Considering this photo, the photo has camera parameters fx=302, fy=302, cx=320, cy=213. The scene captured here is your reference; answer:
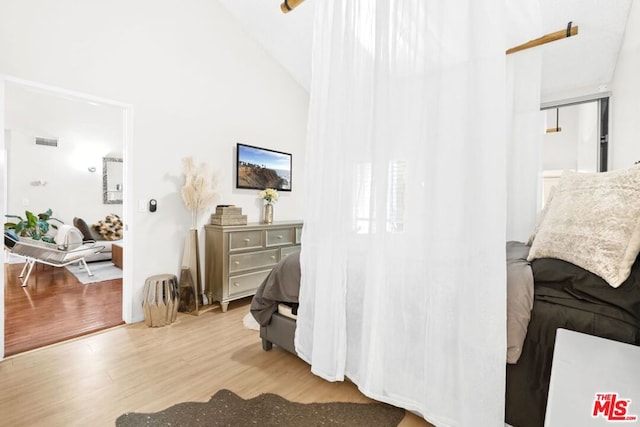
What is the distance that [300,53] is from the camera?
3.90 meters

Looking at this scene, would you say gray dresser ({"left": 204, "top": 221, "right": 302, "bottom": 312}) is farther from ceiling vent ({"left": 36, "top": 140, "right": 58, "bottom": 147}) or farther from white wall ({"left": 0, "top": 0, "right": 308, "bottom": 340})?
ceiling vent ({"left": 36, "top": 140, "right": 58, "bottom": 147})

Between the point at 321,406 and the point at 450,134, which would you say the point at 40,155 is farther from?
the point at 450,134

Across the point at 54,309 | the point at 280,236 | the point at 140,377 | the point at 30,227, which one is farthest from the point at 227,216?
the point at 30,227

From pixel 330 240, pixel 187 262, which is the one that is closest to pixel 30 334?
pixel 187 262

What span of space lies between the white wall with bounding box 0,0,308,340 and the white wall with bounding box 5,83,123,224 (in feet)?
9.63

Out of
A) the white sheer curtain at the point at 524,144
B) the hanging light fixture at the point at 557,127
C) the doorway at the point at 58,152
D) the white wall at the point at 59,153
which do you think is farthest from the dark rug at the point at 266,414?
the white wall at the point at 59,153

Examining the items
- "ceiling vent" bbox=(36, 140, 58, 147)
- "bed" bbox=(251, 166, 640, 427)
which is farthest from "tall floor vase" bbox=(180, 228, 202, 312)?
"ceiling vent" bbox=(36, 140, 58, 147)

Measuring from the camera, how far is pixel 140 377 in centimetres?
194

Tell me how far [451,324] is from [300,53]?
3724mm

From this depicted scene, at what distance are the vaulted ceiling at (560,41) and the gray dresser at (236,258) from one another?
2.29m

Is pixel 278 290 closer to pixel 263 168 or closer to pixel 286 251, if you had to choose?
pixel 286 251

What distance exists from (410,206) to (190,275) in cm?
246

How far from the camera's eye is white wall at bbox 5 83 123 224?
521 cm

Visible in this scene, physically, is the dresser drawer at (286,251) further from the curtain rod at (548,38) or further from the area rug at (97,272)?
the curtain rod at (548,38)
